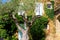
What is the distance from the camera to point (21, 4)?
20.6 m

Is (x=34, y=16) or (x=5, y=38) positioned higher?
(x=34, y=16)

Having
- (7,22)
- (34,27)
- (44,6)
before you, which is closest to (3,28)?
(7,22)

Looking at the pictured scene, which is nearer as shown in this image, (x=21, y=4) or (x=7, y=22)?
(x=21, y=4)

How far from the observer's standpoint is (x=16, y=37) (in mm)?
25641

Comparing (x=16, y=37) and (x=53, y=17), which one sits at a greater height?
(x=53, y=17)

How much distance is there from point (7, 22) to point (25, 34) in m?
5.35

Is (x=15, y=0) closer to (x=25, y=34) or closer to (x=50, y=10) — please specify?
(x=25, y=34)

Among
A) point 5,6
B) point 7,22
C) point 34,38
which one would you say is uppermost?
point 5,6

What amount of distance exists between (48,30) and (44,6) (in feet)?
8.41

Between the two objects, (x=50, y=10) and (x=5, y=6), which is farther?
(x=50, y=10)

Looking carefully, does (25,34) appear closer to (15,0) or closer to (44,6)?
(15,0)

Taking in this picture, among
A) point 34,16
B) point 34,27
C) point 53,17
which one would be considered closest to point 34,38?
point 34,27

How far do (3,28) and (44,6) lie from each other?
487 cm

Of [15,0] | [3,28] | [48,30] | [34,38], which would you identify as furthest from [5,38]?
[15,0]
